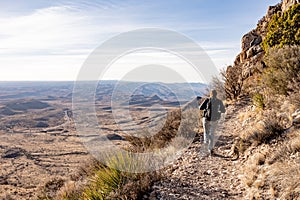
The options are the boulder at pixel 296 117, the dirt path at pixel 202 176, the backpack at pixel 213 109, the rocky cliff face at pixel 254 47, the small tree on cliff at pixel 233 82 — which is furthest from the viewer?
the rocky cliff face at pixel 254 47

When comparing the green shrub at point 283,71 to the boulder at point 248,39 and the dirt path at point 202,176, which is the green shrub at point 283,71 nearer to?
the dirt path at point 202,176

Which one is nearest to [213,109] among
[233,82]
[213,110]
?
[213,110]

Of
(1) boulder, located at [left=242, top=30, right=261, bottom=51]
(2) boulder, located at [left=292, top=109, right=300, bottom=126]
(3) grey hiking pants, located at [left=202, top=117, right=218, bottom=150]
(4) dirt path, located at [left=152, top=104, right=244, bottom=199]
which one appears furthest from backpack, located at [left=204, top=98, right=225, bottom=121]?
(1) boulder, located at [left=242, top=30, right=261, bottom=51]

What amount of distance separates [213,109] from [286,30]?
17.6 feet

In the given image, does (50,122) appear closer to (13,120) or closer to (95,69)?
(13,120)

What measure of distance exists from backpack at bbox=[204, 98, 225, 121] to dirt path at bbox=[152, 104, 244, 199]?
0.97 meters

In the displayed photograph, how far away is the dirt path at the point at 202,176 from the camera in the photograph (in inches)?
210

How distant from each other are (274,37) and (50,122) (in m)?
114

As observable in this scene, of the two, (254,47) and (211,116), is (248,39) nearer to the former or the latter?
(254,47)

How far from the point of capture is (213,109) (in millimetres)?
7945

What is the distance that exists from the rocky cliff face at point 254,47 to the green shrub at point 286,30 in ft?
4.08

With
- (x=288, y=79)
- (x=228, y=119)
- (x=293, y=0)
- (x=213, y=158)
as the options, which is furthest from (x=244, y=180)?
(x=293, y=0)

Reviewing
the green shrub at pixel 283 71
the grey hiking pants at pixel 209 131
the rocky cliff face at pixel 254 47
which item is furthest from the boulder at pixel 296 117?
the rocky cliff face at pixel 254 47

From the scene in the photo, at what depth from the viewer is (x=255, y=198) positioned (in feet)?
15.3
